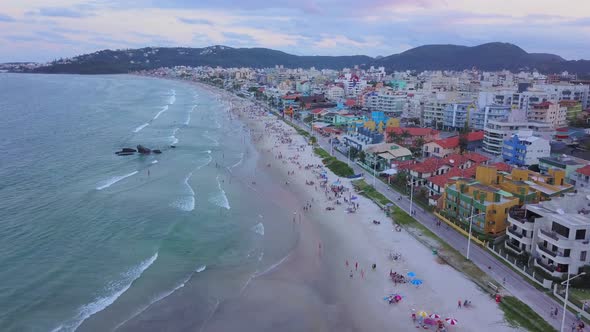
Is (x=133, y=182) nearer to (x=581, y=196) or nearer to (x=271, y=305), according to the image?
(x=271, y=305)

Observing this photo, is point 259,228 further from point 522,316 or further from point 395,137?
point 395,137

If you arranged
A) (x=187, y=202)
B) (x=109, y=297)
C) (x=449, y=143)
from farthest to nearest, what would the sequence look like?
(x=449, y=143) < (x=187, y=202) < (x=109, y=297)

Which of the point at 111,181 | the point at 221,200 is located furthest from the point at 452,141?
the point at 111,181

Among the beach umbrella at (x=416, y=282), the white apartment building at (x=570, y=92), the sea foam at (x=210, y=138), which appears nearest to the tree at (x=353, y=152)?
the sea foam at (x=210, y=138)

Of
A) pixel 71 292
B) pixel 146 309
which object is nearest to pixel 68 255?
pixel 71 292

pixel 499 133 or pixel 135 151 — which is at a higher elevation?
pixel 499 133

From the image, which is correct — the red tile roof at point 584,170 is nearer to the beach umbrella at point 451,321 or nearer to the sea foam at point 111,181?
the beach umbrella at point 451,321

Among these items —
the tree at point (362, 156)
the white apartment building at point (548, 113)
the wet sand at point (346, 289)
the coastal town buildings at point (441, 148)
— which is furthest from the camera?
the white apartment building at point (548, 113)
